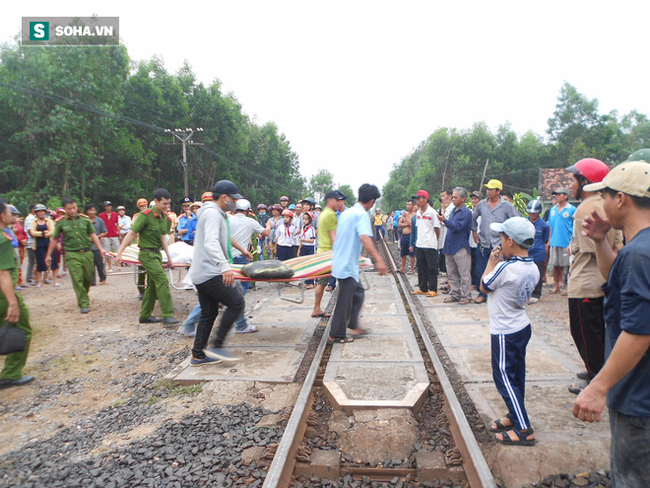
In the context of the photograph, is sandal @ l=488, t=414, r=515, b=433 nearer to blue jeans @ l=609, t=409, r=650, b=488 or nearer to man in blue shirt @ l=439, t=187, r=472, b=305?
blue jeans @ l=609, t=409, r=650, b=488

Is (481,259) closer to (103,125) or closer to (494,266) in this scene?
(494,266)

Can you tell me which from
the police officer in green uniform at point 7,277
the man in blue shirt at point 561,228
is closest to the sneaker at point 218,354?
the police officer in green uniform at point 7,277

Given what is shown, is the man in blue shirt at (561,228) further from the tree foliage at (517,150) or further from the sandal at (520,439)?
the tree foliage at (517,150)

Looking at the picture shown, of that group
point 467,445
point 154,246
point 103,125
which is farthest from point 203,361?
point 103,125

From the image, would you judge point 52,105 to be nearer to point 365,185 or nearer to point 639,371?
point 365,185

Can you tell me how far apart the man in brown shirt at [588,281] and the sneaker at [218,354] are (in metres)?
3.58

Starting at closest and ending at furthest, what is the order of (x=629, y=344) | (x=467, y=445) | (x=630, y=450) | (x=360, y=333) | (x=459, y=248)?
(x=629, y=344)
(x=630, y=450)
(x=467, y=445)
(x=360, y=333)
(x=459, y=248)

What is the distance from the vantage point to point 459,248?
7672 millimetres

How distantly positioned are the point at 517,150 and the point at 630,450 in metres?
65.3

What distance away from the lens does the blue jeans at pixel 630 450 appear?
5.32 ft

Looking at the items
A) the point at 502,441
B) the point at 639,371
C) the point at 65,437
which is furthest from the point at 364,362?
the point at 639,371

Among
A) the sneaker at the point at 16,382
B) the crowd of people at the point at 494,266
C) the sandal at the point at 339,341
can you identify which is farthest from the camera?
the sandal at the point at 339,341

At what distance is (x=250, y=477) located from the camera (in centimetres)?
274

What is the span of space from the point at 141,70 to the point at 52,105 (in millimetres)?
11275
